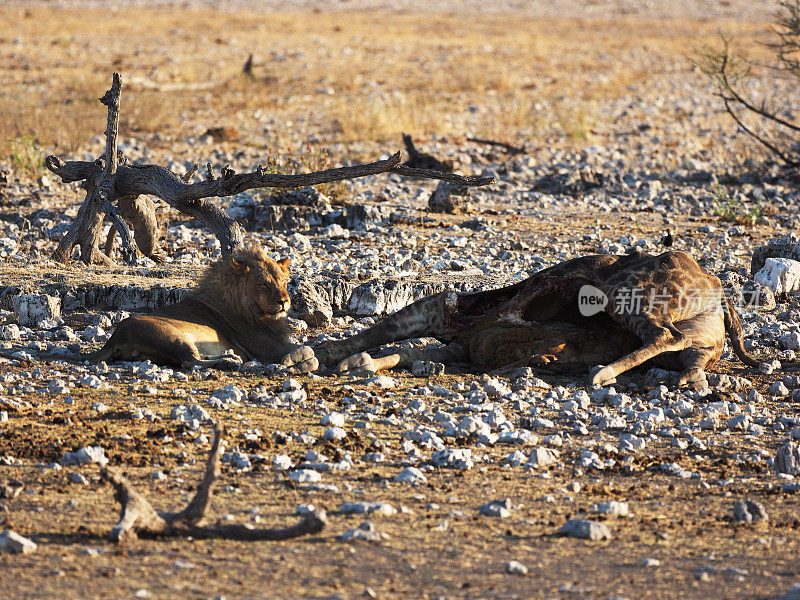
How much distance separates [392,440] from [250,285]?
2.56m

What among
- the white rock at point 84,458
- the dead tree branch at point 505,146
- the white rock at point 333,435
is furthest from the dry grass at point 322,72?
the white rock at point 84,458

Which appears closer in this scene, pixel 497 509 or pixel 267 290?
pixel 497 509

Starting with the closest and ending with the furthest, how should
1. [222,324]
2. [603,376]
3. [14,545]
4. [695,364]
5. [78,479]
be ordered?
[14,545], [78,479], [603,376], [695,364], [222,324]

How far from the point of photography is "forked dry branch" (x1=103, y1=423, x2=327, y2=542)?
4.30 metres

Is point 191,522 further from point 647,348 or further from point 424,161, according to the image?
point 424,161

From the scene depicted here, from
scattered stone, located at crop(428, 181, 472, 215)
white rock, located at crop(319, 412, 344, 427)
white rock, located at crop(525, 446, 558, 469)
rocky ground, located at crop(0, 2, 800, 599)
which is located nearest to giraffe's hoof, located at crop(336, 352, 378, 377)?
rocky ground, located at crop(0, 2, 800, 599)

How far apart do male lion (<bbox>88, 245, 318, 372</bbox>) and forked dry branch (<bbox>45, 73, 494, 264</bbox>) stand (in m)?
1.04

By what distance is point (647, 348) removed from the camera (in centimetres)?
788

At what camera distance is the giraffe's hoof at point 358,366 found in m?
7.86

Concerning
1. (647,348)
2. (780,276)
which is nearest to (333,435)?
(647,348)

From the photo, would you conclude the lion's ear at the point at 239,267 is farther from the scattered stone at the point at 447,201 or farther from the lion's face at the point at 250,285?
the scattered stone at the point at 447,201

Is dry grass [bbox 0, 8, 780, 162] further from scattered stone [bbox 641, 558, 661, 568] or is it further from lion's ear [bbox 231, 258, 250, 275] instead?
scattered stone [bbox 641, 558, 661, 568]

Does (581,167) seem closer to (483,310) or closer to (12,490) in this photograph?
(483,310)

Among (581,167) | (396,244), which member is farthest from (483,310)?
(581,167)
